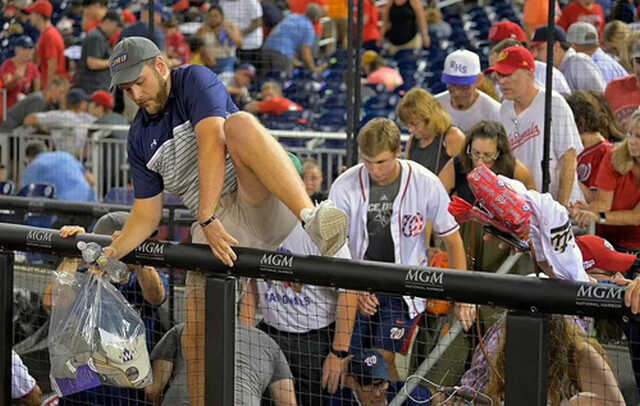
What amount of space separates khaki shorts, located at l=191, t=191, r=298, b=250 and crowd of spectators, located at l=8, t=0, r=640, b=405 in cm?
28

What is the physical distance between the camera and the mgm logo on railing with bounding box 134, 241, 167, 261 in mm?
4352

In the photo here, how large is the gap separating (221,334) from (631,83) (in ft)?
13.6

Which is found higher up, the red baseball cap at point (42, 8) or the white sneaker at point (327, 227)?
the red baseball cap at point (42, 8)

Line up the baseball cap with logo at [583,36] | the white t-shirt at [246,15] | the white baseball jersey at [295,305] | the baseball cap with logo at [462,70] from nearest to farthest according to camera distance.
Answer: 1. the white baseball jersey at [295,305]
2. the baseball cap with logo at [462,70]
3. the baseball cap with logo at [583,36]
4. the white t-shirt at [246,15]

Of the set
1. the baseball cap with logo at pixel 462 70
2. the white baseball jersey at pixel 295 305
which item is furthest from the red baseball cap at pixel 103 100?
the white baseball jersey at pixel 295 305

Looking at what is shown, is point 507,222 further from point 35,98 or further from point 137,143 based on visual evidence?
point 35,98

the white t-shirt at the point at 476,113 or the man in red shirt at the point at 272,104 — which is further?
the man in red shirt at the point at 272,104

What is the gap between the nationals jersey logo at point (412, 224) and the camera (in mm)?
5441

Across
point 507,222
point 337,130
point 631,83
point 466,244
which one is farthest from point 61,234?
point 337,130

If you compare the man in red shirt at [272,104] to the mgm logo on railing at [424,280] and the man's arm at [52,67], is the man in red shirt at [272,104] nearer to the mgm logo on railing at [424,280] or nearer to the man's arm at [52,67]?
the man's arm at [52,67]

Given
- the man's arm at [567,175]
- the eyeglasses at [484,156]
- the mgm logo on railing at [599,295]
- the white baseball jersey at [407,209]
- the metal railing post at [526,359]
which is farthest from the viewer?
the man's arm at [567,175]

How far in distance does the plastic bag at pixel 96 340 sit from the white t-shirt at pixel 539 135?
126 inches

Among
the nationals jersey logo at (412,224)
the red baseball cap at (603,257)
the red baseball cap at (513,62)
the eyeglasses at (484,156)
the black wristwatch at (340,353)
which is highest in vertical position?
the red baseball cap at (513,62)

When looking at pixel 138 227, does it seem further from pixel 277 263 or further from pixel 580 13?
pixel 580 13
